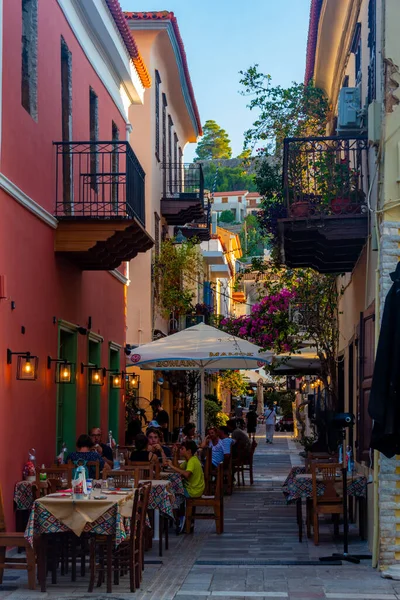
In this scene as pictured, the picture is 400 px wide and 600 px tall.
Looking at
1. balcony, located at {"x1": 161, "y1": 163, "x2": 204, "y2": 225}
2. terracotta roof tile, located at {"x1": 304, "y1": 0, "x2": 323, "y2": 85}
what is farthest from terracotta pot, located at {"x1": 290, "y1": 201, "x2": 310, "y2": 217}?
balcony, located at {"x1": 161, "y1": 163, "x2": 204, "y2": 225}

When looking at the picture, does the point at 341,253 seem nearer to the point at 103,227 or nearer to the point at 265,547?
the point at 103,227

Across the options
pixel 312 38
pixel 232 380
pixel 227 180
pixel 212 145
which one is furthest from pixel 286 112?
pixel 212 145

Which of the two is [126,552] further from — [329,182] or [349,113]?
[349,113]

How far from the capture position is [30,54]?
13.1 m

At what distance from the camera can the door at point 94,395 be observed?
58.5 ft

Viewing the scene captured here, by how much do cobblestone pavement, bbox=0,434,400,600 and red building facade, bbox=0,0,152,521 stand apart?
2221 mm

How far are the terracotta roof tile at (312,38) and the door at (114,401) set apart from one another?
685 cm

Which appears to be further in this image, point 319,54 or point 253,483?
point 253,483

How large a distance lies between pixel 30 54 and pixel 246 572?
722 centimetres

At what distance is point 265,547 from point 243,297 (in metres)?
52.9

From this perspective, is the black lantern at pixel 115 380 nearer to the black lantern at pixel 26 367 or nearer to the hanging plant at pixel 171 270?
the hanging plant at pixel 171 270

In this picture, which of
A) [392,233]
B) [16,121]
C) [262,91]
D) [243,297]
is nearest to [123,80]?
[262,91]

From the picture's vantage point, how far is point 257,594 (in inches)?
357

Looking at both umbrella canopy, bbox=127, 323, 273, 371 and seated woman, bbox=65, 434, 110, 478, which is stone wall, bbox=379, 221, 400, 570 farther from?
umbrella canopy, bbox=127, 323, 273, 371
